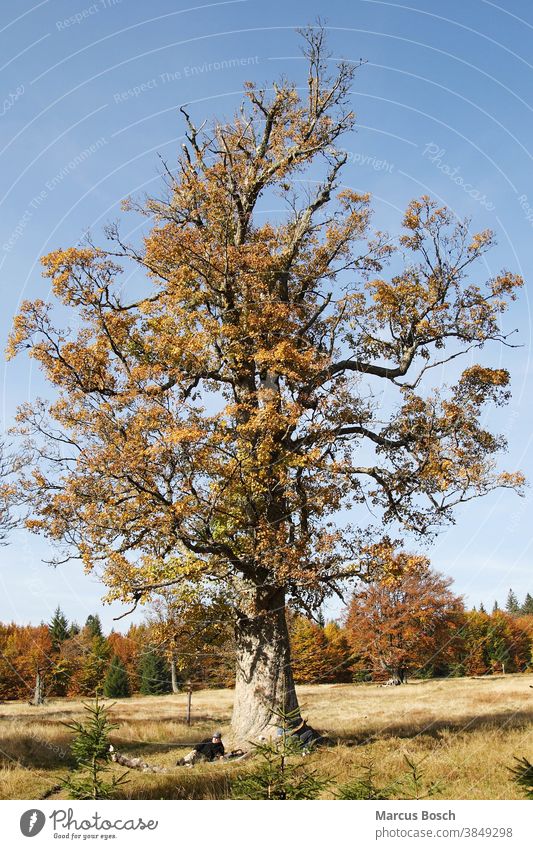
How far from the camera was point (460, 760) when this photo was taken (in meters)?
11.9

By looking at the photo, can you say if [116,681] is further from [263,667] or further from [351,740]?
[351,740]

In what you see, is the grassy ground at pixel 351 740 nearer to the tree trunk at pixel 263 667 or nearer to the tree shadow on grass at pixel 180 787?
the tree shadow on grass at pixel 180 787

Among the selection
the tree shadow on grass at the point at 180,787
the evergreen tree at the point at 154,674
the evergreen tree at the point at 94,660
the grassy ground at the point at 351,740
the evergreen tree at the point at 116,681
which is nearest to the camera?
the tree shadow on grass at the point at 180,787

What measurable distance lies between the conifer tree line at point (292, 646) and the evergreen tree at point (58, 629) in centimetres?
5

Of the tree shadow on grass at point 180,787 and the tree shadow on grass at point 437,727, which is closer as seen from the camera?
the tree shadow on grass at point 180,787

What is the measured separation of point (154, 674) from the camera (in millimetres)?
33250

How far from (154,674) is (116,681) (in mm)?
3307

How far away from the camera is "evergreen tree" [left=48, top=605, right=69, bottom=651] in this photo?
2162 cm

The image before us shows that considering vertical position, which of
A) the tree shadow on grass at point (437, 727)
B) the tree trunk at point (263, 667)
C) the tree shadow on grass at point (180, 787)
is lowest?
the tree shadow on grass at point (437, 727)

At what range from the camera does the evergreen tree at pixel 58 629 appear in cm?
Answer: 2162

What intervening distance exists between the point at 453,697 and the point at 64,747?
17191 mm

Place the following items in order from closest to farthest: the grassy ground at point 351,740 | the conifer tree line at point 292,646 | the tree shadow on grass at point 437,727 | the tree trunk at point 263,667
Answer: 1. the grassy ground at point 351,740
2. the tree trunk at point 263,667
3. the tree shadow on grass at point 437,727
4. the conifer tree line at point 292,646

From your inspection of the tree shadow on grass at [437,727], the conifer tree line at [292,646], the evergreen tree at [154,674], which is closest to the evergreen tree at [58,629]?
the conifer tree line at [292,646]

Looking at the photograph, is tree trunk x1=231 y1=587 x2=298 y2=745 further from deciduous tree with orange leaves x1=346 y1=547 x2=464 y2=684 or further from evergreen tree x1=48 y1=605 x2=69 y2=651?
deciduous tree with orange leaves x1=346 y1=547 x2=464 y2=684
